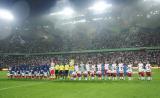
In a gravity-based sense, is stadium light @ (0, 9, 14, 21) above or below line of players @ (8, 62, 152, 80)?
above

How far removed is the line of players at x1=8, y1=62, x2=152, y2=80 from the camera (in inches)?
1016

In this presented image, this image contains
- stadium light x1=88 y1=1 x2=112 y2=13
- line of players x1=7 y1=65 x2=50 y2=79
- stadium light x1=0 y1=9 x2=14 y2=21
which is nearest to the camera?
line of players x1=7 y1=65 x2=50 y2=79

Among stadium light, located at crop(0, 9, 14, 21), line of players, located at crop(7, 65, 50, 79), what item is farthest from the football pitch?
stadium light, located at crop(0, 9, 14, 21)

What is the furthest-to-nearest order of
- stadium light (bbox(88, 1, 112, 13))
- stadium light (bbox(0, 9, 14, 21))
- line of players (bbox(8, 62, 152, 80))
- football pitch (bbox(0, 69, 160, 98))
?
1. stadium light (bbox(0, 9, 14, 21))
2. stadium light (bbox(88, 1, 112, 13))
3. line of players (bbox(8, 62, 152, 80))
4. football pitch (bbox(0, 69, 160, 98))

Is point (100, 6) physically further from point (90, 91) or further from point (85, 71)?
point (90, 91)

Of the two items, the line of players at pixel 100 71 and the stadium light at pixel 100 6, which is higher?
the stadium light at pixel 100 6

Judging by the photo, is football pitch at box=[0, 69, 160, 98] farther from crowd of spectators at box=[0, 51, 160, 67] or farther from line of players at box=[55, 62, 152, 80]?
crowd of spectators at box=[0, 51, 160, 67]

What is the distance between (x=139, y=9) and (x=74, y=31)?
20422 mm

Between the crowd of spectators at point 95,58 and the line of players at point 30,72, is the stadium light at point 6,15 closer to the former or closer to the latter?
the crowd of spectators at point 95,58

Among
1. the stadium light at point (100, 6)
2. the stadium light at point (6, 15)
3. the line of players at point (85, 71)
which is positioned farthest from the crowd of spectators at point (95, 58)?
the stadium light at point (6, 15)

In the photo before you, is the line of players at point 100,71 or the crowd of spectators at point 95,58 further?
the crowd of spectators at point 95,58

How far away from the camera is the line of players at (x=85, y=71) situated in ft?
84.6

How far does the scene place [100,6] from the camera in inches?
2312

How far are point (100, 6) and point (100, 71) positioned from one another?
110ft
